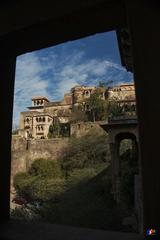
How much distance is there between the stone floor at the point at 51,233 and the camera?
5.49ft

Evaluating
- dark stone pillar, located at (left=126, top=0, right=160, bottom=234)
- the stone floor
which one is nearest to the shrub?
the stone floor

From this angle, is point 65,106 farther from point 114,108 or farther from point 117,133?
point 117,133

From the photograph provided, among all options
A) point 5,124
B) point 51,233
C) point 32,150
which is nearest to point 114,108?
point 32,150

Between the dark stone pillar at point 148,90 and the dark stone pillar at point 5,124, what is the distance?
111 centimetres

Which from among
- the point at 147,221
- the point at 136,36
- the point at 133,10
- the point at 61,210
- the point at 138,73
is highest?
the point at 133,10

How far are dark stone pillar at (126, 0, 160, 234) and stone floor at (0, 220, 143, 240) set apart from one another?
265mm

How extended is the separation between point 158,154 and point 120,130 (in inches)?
448

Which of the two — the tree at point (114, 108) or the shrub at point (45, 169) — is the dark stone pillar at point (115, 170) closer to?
the shrub at point (45, 169)

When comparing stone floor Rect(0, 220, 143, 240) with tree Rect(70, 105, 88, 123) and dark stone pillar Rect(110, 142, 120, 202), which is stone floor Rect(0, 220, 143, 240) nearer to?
dark stone pillar Rect(110, 142, 120, 202)

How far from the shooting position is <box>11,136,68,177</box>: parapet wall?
106ft

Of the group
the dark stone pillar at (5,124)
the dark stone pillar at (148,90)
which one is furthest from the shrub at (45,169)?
the dark stone pillar at (148,90)

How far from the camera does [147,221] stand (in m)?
1.49

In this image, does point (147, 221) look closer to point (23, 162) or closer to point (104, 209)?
point (104, 209)

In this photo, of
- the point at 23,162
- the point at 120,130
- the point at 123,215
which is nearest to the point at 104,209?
the point at 123,215
